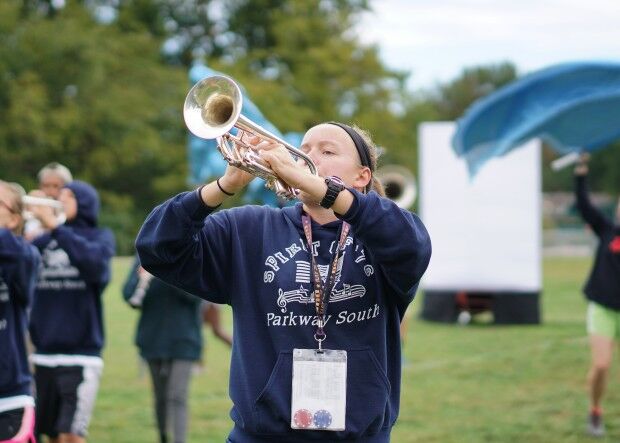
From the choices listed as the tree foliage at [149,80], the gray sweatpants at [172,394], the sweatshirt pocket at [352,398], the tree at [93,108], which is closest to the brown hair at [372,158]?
the sweatshirt pocket at [352,398]

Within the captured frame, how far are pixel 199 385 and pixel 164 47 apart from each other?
3453 centimetres

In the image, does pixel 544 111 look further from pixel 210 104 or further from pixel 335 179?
pixel 210 104

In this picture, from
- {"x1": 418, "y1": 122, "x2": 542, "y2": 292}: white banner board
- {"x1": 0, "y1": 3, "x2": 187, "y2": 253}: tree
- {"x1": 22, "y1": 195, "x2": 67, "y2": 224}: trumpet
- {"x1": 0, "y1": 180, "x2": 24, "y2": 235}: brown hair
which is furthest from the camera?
{"x1": 0, "y1": 3, "x2": 187, "y2": 253}: tree

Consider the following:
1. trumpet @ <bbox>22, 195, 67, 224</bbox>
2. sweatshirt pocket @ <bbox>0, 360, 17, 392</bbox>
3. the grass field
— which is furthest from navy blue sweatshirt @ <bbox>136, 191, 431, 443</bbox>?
the grass field

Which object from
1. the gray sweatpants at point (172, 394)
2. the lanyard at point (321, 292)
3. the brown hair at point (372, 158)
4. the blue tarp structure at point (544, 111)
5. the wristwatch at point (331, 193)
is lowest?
the gray sweatpants at point (172, 394)

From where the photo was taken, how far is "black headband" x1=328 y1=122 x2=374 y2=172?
12.5 ft

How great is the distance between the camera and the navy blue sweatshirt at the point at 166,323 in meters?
7.59

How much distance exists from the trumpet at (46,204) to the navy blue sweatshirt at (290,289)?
2893mm

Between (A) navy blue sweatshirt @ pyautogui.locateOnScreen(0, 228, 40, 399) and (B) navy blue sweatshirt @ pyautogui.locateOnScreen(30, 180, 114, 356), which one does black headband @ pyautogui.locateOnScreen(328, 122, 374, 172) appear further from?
(B) navy blue sweatshirt @ pyautogui.locateOnScreen(30, 180, 114, 356)

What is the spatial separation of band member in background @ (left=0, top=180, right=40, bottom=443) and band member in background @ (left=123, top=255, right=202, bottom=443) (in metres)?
2.14

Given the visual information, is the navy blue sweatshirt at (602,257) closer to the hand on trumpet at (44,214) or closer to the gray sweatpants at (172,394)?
the gray sweatpants at (172,394)

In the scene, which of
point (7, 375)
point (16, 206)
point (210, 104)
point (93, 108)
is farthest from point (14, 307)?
point (93, 108)

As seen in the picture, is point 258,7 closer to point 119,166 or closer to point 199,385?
point 119,166

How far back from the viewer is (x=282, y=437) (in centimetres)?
358
